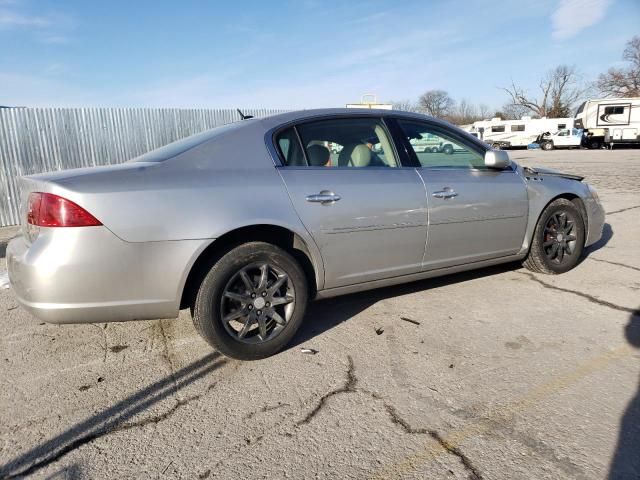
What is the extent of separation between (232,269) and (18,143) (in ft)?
26.8

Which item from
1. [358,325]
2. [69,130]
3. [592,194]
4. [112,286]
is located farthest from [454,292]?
[69,130]

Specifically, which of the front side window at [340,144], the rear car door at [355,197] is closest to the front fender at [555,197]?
the rear car door at [355,197]

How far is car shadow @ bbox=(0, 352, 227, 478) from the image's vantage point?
6.42 feet

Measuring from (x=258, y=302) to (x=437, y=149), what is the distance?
2000 millimetres

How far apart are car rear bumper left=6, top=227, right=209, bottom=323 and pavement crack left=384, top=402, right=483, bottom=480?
53.5 inches

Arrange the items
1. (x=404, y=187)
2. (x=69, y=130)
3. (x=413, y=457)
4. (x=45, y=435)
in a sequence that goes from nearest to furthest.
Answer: (x=413, y=457)
(x=45, y=435)
(x=404, y=187)
(x=69, y=130)

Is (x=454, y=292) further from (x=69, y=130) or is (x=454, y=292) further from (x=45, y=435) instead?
(x=69, y=130)

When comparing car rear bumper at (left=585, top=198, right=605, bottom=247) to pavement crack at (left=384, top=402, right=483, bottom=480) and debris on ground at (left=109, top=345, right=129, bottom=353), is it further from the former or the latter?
debris on ground at (left=109, top=345, right=129, bottom=353)

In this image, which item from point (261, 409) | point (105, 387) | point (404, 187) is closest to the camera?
point (261, 409)

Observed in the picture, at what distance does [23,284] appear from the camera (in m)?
2.43

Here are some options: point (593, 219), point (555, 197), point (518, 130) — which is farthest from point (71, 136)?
point (518, 130)

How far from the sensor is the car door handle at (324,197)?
9.42 feet

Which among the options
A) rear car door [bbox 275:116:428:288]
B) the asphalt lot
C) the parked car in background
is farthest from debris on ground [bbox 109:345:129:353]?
the parked car in background

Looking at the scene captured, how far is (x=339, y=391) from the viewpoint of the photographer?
2.47 metres
